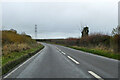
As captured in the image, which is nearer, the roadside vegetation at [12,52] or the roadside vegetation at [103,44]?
the roadside vegetation at [12,52]

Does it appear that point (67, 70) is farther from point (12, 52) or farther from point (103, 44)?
point (103, 44)

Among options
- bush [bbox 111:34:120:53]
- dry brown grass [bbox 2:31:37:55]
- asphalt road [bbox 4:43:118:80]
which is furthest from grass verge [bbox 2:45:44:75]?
bush [bbox 111:34:120:53]

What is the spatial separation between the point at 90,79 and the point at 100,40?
1195 inches

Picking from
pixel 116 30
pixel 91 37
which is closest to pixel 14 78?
pixel 116 30

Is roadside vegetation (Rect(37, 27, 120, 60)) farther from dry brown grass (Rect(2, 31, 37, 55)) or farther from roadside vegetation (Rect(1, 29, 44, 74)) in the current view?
dry brown grass (Rect(2, 31, 37, 55))

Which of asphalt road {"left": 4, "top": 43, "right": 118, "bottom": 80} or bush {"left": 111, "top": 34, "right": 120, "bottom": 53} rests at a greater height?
bush {"left": 111, "top": 34, "right": 120, "bottom": 53}

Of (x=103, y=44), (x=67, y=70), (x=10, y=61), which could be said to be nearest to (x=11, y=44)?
(x=103, y=44)

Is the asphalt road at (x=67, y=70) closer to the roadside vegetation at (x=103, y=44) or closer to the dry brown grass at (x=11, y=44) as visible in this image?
the roadside vegetation at (x=103, y=44)

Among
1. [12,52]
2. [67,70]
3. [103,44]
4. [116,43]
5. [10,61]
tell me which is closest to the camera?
[67,70]

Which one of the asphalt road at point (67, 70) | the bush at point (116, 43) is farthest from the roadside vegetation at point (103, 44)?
the asphalt road at point (67, 70)

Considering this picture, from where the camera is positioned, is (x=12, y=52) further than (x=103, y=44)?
No

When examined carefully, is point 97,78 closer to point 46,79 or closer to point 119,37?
point 46,79

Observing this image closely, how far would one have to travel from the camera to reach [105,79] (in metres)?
7.57

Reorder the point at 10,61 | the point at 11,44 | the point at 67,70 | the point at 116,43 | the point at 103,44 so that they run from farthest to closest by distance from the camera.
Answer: the point at 103,44, the point at 11,44, the point at 116,43, the point at 10,61, the point at 67,70
